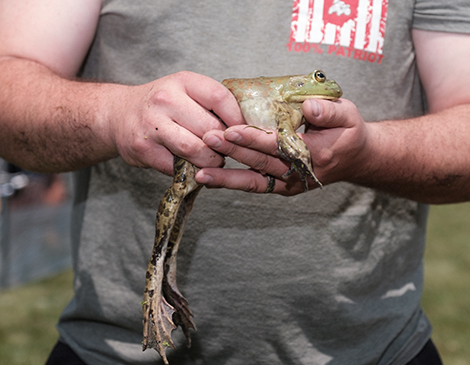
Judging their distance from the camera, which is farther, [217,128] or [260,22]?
[260,22]

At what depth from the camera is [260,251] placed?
6.32 feet

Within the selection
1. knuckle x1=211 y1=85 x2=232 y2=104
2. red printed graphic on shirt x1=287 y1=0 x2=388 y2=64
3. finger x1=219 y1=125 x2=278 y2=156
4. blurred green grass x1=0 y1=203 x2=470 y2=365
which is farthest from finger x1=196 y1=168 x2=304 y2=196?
blurred green grass x1=0 y1=203 x2=470 y2=365

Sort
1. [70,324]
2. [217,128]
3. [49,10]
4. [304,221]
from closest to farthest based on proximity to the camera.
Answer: [217,128] → [49,10] → [304,221] → [70,324]

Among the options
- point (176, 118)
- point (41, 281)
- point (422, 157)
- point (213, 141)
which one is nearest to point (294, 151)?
point (213, 141)

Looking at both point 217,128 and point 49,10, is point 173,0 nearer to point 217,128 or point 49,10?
point 49,10

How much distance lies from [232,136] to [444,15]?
3.90 ft

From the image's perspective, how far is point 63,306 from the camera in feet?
16.9

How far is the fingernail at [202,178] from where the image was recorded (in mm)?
1413

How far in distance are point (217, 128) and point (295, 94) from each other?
34 centimetres

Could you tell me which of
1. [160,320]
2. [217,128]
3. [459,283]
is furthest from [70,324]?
[459,283]

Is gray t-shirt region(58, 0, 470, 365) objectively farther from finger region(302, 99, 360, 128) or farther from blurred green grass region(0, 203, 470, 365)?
blurred green grass region(0, 203, 470, 365)

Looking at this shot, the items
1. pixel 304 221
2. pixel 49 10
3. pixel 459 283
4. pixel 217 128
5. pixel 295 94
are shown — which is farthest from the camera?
pixel 459 283

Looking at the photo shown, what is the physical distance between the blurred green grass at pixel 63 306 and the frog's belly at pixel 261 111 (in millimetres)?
3748

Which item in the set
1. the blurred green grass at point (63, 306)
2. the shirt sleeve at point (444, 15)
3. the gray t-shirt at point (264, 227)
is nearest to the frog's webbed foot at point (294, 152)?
the gray t-shirt at point (264, 227)
